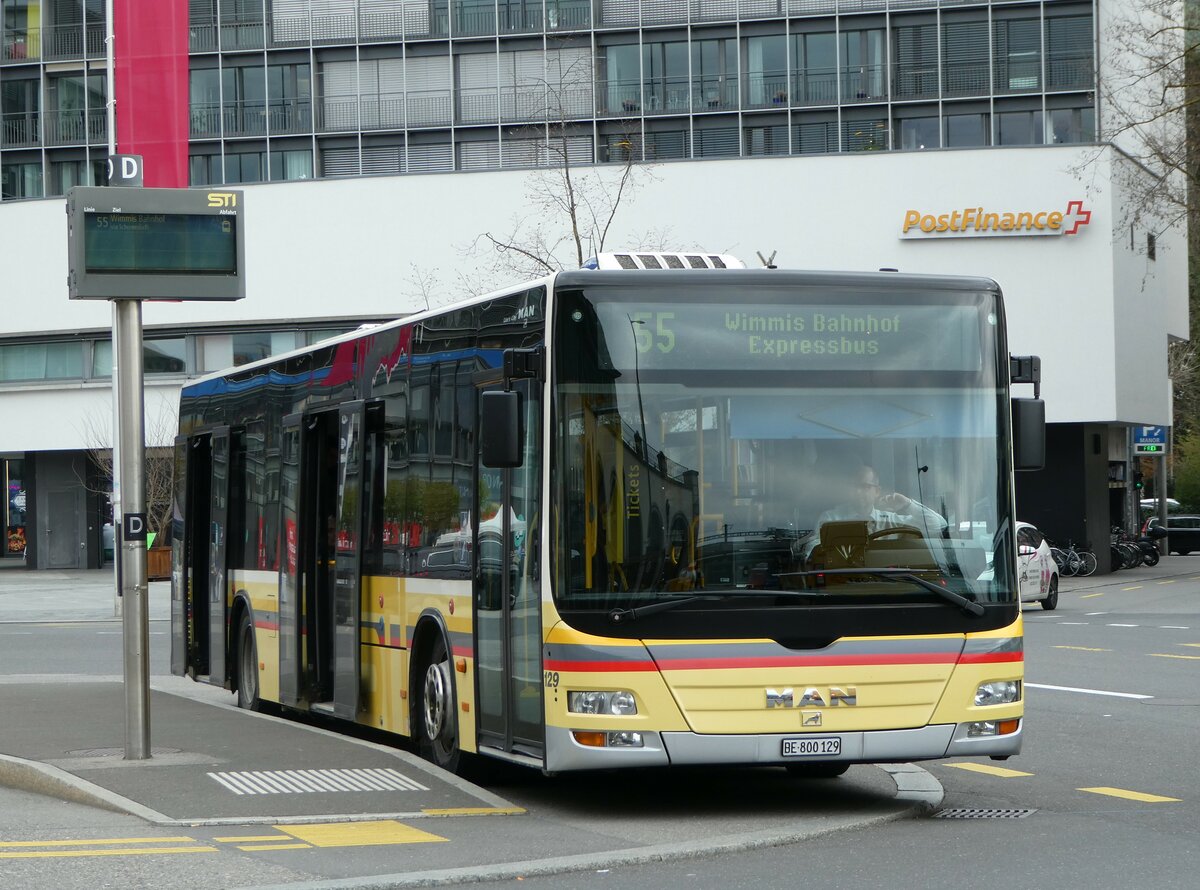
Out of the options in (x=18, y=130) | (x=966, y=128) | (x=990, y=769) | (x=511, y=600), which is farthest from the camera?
(x=18, y=130)

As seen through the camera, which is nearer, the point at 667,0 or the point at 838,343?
the point at 838,343

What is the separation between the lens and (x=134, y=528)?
11.0 metres

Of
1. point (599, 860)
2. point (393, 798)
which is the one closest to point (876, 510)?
point (599, 860)

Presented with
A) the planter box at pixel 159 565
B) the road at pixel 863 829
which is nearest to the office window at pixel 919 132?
the planter box at pixel 159 565

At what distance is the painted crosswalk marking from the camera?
10.1m

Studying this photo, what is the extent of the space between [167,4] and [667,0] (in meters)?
33.1

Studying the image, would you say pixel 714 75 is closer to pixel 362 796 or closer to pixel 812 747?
pixel 362 796

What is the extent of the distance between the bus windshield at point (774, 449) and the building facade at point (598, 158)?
22773 mm

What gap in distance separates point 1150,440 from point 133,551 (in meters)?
42.0

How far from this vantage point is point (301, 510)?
13438 millimetres

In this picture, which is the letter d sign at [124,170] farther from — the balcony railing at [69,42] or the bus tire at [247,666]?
the balcony railing at [69,42]

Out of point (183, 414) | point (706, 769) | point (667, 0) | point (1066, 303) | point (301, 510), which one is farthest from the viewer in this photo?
point (667, 0)

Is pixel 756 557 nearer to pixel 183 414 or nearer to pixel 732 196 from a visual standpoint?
pixel 183 414

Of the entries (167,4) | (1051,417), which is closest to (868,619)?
(167,4)
